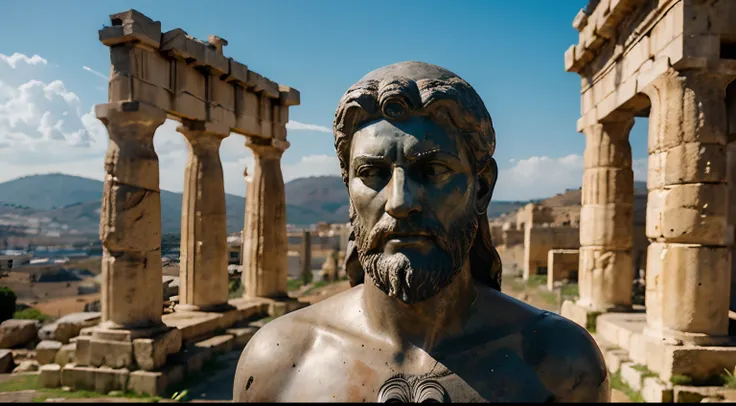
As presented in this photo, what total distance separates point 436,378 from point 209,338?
32.8 feet

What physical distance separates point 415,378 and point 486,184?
88 centimetres

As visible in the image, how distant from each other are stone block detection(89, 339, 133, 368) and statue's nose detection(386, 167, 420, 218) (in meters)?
8.31

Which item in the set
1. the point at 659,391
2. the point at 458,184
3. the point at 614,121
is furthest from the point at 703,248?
the point at 458,184

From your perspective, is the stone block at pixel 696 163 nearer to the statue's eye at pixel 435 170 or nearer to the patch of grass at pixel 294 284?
the statue's eye at pixel 435 170

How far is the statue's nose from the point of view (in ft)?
6.59

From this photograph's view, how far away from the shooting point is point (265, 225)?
14656 mm

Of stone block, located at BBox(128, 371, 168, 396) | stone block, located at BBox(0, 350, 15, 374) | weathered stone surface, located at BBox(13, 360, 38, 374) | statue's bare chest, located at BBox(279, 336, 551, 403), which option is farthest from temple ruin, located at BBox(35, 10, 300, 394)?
statue's bare chest, located at BBox(279, 336, 551, 403)

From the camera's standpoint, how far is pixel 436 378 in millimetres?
2131

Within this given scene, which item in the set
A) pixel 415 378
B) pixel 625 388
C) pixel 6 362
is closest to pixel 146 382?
pixel 6 362

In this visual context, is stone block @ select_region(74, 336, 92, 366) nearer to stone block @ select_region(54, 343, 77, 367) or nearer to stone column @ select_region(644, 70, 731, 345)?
stone block @ select_region(54, 343, 77, 367)

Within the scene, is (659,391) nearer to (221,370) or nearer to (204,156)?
(221,370)

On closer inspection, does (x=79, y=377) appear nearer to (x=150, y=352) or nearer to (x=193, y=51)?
(x=150, y=352)

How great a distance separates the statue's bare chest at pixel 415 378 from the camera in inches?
82.5

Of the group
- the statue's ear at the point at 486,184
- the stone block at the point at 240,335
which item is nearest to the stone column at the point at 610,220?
the stone block at the point at 240,335
